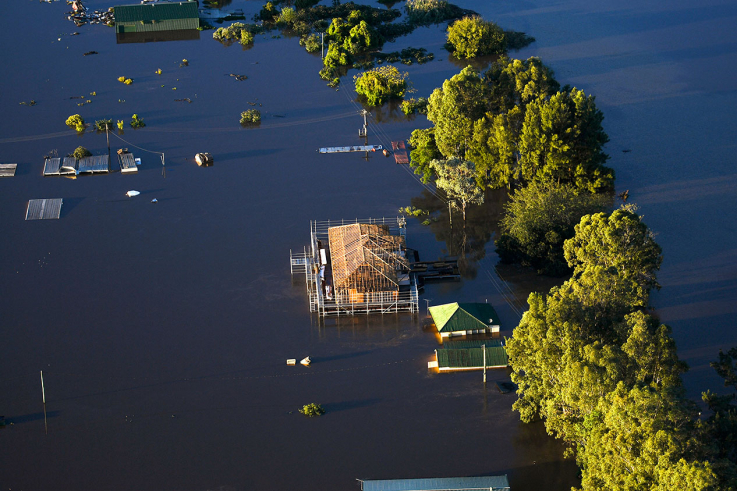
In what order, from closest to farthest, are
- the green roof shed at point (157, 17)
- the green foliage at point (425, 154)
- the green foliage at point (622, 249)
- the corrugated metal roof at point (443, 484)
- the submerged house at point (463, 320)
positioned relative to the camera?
the corrugated metal roof at point (443, 484)
the green foliage at point (622, 249)
the submerged house at point (463, 320)
the green foliage at point (425, 154)
the green roof shed at point (157, 17)

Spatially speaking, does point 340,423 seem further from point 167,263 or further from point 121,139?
point 121,139

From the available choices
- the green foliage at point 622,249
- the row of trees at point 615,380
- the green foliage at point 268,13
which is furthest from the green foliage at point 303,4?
the green foliage at point 622,249

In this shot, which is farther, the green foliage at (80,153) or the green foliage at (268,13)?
the green foliage at (268,13)

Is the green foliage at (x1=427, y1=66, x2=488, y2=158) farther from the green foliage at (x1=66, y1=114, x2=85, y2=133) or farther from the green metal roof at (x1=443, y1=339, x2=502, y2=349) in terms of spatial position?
the green foliage at (x1=66, y1=114, x2=85, y2=133)

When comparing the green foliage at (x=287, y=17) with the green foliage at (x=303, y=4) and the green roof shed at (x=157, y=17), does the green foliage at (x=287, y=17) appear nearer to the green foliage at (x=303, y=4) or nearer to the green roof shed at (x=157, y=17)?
the green foliage at (x=303, y=4)

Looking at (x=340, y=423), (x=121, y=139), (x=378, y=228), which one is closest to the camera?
(x=340, y=423)

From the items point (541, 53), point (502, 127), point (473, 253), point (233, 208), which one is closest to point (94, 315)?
point (233, 208)
